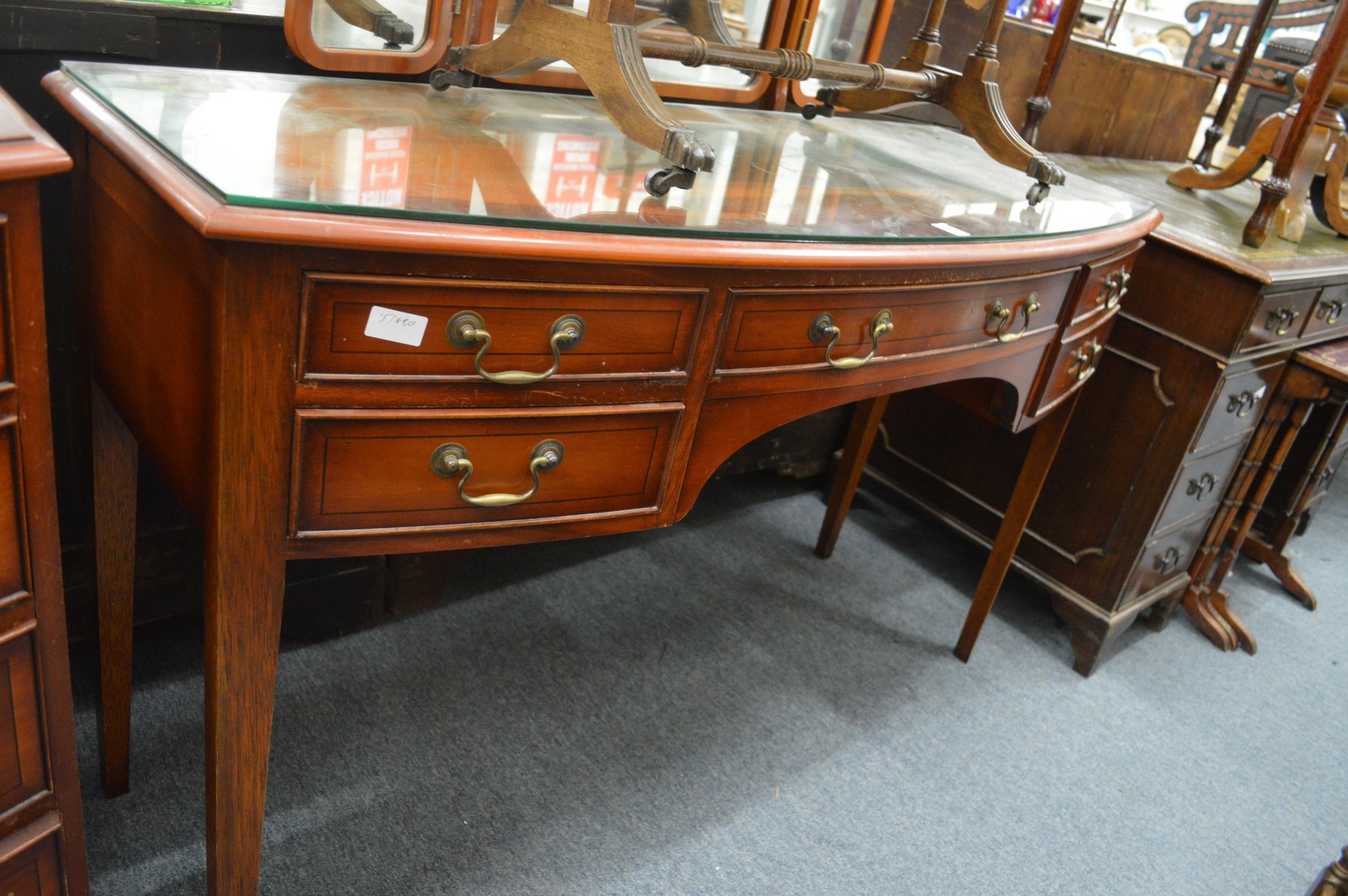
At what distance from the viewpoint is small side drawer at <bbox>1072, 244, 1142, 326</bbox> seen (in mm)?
1676

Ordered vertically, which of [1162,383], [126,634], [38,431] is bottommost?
[126,634]

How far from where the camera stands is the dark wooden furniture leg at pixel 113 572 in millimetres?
1270

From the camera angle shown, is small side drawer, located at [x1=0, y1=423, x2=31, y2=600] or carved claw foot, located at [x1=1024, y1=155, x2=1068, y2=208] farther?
carved claw foot, located at [x1=1024, y1=155, x2=1068, y2=208]

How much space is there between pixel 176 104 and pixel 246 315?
0.34 metres

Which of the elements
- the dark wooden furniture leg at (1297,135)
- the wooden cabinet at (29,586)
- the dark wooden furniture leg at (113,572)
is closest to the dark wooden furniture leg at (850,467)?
the dark wooden furniture leg at (1297,135)

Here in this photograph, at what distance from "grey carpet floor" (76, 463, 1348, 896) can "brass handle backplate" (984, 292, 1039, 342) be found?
86 cm

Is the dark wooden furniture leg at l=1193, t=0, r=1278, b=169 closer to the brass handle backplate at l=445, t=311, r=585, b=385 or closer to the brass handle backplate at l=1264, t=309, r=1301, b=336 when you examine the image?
the brass handle backplate at l=1264, t=309, r=1301, b=336

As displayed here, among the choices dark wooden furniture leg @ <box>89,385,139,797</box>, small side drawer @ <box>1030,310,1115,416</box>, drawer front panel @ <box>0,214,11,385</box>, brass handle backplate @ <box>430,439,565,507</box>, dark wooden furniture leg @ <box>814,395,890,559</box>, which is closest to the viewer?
drawer front panel @ <box>0,214,11,385</box>

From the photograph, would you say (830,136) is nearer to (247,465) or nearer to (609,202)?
(609,202)

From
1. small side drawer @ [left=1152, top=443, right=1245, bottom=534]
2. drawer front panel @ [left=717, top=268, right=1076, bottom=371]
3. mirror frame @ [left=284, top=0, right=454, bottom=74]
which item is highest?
mirror frame @ [left=284, top=0, right=454, bottom=74]

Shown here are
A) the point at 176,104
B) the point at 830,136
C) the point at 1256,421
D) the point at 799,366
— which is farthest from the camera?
the point at 1256,421

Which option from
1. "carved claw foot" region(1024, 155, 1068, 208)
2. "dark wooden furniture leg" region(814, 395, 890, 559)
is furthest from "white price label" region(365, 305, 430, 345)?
"dark wooden furniture leg" region(814, 395, 890, 559)

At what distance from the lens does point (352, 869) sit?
1450 millimetres

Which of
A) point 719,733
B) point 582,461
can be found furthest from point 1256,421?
point 582,461
